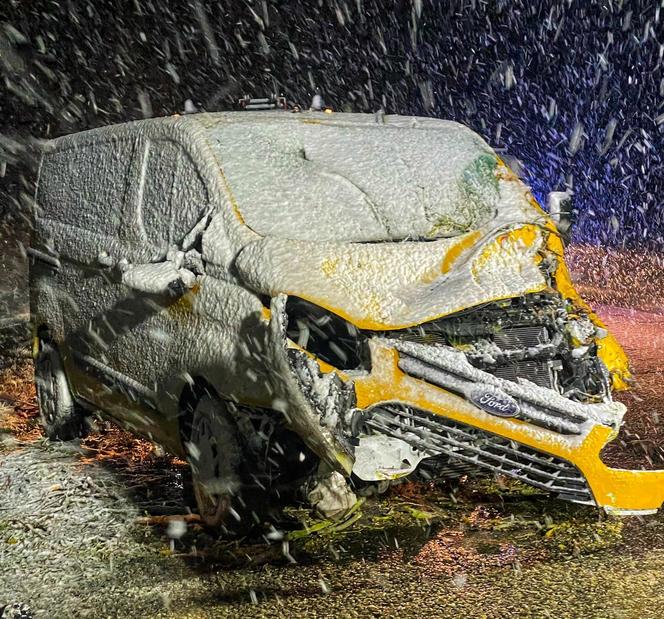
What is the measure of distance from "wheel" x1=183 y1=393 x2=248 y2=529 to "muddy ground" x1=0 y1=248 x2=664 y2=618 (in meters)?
0.15

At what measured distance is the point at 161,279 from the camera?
12.4 ft

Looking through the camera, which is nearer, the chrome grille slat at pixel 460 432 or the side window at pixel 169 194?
the chrome grille slat at pixel 460 432

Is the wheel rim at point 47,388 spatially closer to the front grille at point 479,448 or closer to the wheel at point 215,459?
the wheel at point 215,459

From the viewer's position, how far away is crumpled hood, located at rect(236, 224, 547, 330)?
133 inches

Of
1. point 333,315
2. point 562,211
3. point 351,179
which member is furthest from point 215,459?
point 562,211

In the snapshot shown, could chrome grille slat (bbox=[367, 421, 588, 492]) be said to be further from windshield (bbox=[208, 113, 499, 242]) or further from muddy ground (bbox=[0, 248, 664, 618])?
windshield (bbox=[208, 113, 499, 242])

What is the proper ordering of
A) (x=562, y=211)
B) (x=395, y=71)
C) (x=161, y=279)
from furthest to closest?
(x=395, y=71) < (x=562, y=211) < (x=161, y=279)

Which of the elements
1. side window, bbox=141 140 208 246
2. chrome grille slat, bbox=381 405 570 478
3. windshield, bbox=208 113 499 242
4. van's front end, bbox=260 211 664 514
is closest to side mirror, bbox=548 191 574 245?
windshield, bbox=208 113 499 242

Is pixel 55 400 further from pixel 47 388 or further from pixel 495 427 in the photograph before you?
pixel 495 427

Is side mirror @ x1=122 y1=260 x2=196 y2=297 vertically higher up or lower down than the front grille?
higher up

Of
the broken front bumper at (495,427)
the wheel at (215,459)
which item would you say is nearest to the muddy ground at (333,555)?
the wheel at (215,459)

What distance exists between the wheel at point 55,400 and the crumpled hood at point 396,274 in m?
2.59

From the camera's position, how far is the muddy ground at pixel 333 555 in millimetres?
3246

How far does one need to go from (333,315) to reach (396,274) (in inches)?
14.4
